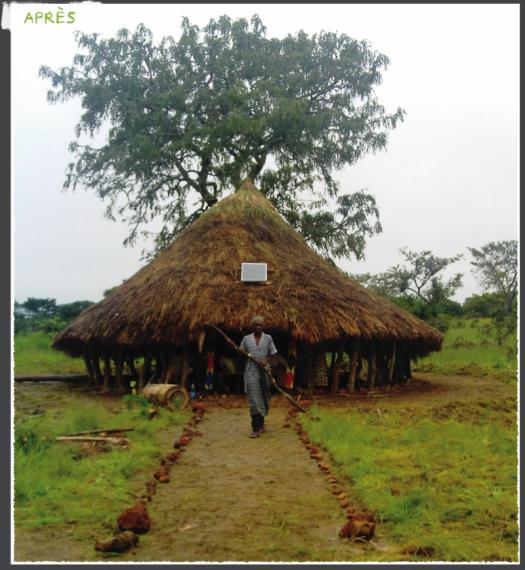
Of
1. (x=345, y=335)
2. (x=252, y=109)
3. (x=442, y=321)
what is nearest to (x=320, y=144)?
(x=252, y=109)

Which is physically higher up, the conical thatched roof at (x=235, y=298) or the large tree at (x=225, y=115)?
the large tree at (x=225, y=115)

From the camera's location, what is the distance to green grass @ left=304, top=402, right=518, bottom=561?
425 cm

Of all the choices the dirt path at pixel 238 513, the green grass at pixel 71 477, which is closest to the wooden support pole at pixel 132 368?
the green grass at pixel 71 477

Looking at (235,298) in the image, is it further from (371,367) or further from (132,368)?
(132,368)

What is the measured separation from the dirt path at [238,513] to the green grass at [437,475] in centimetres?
27

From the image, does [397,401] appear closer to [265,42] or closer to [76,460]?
[76,460]

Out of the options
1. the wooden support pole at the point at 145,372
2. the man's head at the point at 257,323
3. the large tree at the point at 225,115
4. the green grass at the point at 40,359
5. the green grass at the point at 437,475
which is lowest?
the green grass at the point at 40,359

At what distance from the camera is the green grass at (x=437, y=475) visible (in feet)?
14.0

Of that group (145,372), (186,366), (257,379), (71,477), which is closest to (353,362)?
(186,366)

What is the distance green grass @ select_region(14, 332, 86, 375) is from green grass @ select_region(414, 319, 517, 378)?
9.79m

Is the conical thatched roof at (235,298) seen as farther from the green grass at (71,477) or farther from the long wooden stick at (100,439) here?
the long wooden stick at (100,439)

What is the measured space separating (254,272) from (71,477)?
7.27 meters

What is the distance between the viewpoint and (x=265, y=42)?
71.7 feet

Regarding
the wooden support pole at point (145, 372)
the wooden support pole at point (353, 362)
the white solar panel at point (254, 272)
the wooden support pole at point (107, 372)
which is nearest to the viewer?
the wooden support pole at point (145, 372)
